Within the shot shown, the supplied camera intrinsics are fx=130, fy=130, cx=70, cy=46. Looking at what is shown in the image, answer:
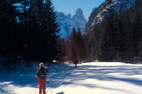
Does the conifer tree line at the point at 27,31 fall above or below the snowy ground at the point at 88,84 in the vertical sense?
above

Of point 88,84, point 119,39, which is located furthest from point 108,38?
point 88,84

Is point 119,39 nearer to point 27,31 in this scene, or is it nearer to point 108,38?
point 108,38

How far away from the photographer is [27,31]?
63.9ft

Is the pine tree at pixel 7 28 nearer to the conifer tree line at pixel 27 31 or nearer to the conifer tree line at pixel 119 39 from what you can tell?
the conifer tree line at pixel 27 31

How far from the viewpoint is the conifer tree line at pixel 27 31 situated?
54.9ft

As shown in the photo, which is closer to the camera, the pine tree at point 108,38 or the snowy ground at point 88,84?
the snowy ground at point 88,84

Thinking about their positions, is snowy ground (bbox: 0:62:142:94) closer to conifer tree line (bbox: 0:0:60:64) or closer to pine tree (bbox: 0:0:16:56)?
pine tree (bbox: 0:0:16:56)

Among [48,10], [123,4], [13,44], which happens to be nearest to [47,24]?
[48,10]

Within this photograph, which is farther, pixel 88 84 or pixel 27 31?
pixel 27 31

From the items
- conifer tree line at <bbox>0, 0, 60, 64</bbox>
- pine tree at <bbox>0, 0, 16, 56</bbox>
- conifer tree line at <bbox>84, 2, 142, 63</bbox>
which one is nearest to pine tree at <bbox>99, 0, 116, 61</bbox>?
conifer tree line at <bbox>84, 2, 142, 63</bbox>

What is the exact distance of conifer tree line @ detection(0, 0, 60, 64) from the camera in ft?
54.9

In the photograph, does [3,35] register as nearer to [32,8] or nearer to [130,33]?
[32,8]

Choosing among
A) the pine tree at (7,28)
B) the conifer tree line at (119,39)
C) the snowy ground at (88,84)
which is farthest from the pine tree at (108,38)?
the pine tree at (7,28)

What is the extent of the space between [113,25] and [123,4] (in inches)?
4384
